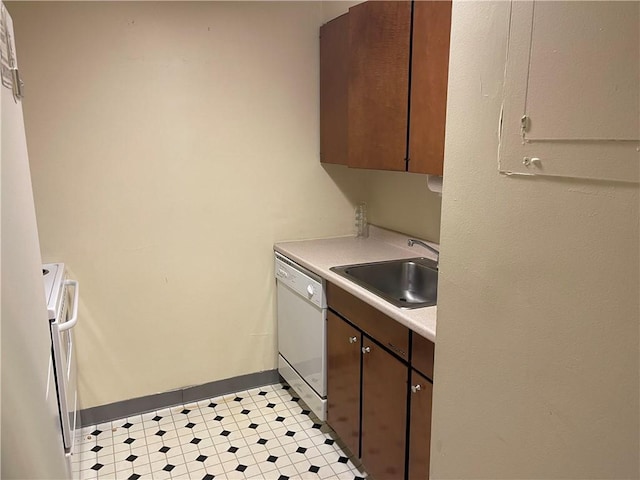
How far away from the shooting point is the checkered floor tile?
90.0 inches

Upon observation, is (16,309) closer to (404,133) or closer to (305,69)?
(404,133)

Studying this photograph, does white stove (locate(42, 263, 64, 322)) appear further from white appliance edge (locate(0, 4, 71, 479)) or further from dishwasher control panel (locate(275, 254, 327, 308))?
dishwasher control panel (locate(275, 254, 327, 308))

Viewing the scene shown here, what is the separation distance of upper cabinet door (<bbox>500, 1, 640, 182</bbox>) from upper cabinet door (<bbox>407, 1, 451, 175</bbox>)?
963mm

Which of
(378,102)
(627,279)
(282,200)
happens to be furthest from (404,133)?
(627,279)

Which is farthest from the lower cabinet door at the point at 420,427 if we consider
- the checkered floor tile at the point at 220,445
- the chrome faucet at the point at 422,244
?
the chrome faucet at the point at 422,244

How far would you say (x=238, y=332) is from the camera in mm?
2920

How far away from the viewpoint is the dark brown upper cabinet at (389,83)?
6.28 feet

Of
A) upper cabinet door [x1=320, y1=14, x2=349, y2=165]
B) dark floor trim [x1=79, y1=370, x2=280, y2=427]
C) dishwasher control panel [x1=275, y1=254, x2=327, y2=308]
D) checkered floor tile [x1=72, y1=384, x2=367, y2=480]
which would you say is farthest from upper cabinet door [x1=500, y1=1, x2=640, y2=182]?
dark floor trim [x1=79, y1=370, x2=280, y2=427]

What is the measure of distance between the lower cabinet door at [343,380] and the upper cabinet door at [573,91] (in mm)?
1346

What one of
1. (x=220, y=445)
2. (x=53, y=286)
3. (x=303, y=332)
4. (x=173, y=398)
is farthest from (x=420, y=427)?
(x=173, y=398)

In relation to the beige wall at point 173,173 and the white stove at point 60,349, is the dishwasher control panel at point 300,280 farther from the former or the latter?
the white stove at point 60,349

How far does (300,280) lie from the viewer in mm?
2531

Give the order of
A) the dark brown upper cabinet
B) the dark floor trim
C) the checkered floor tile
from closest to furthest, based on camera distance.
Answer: the dark brown upper cabinet → the checkered floor tile → the dark floor trim

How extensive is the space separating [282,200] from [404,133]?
97 centimetres
